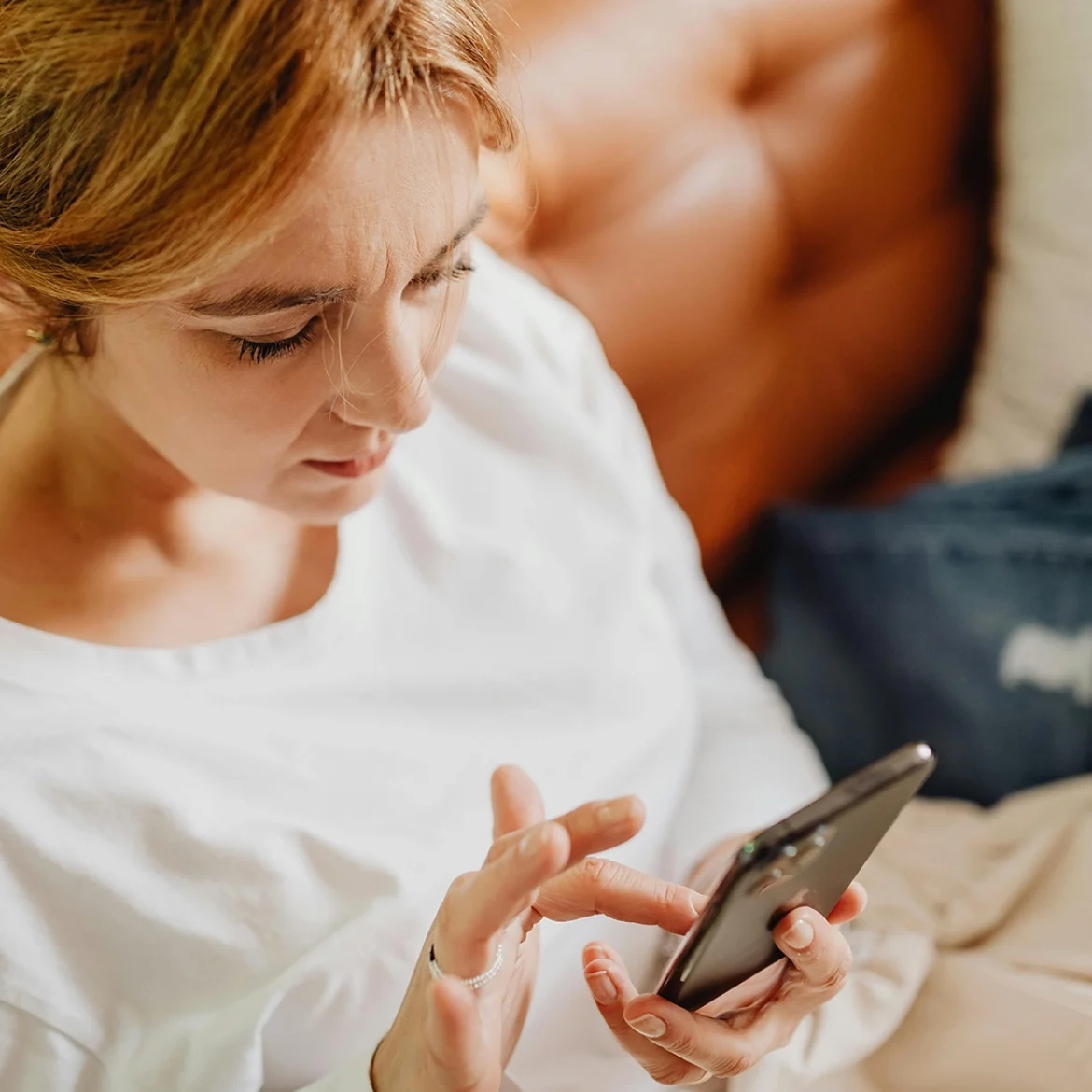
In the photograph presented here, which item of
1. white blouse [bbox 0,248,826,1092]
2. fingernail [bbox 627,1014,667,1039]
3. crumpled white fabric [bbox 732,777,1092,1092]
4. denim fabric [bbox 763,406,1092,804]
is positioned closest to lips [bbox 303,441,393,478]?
white blouse [bbox 0,248,826,1092]

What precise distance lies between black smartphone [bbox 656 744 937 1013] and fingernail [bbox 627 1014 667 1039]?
0.01m

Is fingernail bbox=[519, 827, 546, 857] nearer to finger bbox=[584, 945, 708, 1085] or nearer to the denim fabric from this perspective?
finger bbox=[584, 945, 708, 1085]

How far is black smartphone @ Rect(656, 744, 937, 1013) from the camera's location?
0.43m

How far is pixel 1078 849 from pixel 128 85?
801mm

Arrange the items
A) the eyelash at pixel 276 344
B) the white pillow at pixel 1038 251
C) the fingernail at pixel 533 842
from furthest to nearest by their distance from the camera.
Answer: the white pillow at pixel 1038 251
the eyelash at pixel 276 344
the fingernail at pixel 533 842

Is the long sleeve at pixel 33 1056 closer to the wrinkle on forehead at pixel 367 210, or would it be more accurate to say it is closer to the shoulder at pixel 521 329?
the wrinkle on forehead at pixel 367 210

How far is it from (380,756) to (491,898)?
0.29 m

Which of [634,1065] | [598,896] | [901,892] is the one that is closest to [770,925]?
[598,896]

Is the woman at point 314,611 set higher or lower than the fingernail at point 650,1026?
higher

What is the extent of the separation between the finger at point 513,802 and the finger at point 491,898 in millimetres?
72

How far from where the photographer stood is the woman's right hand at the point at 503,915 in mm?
436

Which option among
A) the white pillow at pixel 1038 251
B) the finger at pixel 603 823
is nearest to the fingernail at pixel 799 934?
the finger at pixel 603 823

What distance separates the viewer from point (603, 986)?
1.83ft

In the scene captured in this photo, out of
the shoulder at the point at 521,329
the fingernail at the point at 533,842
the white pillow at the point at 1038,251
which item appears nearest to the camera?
the fingernail at the point at 533,842
